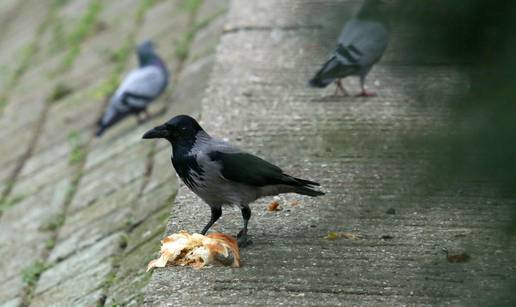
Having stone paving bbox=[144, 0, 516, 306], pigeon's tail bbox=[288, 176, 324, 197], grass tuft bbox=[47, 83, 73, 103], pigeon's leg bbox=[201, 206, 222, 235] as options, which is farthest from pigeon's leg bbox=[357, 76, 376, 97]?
grass tuft bbox=[47, 83, 73, 103]

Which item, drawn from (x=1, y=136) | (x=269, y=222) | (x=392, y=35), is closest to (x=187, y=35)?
(x=1, y=136)

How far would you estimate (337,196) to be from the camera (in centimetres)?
422

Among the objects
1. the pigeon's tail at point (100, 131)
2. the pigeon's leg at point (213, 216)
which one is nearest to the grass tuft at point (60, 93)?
the pigeon's tail at point (100, 131)

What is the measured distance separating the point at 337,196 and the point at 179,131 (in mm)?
751

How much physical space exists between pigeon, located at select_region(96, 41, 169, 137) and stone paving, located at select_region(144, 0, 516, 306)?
81cm

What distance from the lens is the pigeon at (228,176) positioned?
4211 mm

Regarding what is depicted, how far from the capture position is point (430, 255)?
4020mm

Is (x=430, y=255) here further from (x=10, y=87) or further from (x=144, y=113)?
(x=10, y=87)

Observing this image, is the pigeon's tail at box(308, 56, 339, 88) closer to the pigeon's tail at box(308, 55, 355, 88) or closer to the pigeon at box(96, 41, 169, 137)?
the pigeon's tail at box(308, 55, 355, 88)

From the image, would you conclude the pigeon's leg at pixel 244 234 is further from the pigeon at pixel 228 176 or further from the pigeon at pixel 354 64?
the pigeon at pixel 354 64

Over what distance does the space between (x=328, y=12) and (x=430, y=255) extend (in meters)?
2.15

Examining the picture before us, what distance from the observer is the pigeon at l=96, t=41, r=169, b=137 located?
785 centimetres

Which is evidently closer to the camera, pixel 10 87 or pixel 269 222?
pixel 269 222

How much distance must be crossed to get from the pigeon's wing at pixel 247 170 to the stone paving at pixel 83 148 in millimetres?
619
